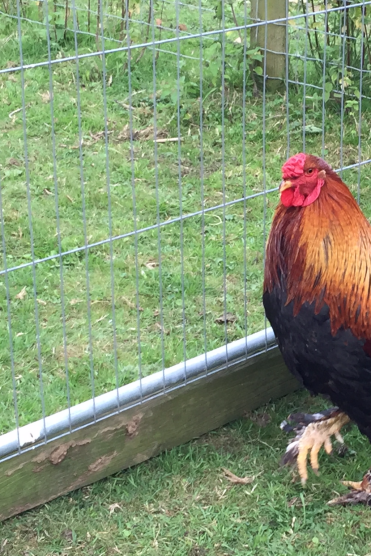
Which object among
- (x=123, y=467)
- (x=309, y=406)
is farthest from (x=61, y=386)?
(x=309, y=406)

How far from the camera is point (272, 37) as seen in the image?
6383mm

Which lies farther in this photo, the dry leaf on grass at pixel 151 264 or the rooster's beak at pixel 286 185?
the dry leaf on grass at pixel 151 264

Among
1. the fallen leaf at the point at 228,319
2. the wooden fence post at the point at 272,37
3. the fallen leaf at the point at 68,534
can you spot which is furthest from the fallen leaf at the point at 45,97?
the fallen leaf at the point at 68,534

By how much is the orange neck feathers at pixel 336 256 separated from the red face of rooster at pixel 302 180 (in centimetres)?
3

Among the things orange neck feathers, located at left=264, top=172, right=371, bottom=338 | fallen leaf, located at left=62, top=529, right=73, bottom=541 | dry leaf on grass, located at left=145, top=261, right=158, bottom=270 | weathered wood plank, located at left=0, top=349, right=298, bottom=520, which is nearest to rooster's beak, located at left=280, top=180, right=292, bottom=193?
orange neck feathers, located at left=264, top=172, right=371, bottom=338

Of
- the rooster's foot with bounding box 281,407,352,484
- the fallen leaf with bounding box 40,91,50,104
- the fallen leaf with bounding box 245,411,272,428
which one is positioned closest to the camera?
the rooster's foot with bounding box 281,407,352,484

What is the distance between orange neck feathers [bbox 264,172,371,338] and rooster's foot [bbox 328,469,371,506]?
0.68 m

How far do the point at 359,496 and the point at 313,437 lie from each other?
0.30 m

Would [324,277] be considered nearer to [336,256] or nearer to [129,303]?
[336,256]

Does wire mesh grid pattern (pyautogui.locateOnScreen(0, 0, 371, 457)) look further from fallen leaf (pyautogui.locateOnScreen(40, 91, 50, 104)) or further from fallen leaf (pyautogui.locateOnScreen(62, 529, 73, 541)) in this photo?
fallen leaf (pyautogui.locateOnScreen(62, 529, 73, 541))

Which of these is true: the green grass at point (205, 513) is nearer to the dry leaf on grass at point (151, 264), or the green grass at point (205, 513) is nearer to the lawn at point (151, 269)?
the lawn at point (151, 269)

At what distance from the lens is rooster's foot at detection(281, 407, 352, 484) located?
11.0 ft

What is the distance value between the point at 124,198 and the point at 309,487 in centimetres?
261

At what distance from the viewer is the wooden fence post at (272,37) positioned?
6.32m
